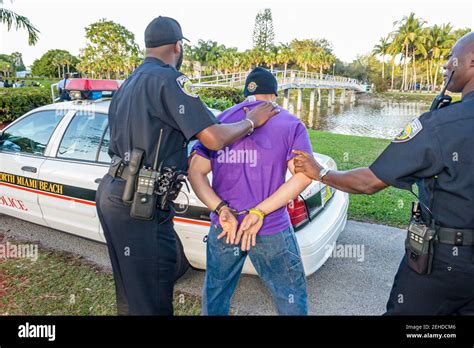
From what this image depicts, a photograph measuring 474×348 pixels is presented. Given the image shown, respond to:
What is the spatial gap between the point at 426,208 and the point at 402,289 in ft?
1.34

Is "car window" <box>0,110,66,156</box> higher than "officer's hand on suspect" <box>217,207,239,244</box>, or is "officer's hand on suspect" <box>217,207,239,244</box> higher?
"car window" <box>0,110,66,156</box>

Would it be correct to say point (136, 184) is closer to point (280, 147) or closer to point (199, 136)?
point (199, 136)

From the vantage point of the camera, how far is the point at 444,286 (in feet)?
5.40

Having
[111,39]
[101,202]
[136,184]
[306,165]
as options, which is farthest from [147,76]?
[111,39]

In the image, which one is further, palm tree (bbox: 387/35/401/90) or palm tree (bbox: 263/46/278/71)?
palm tree (bbox: 387/35/401/90)

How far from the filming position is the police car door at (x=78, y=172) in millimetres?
3355

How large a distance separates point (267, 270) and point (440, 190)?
100 cm

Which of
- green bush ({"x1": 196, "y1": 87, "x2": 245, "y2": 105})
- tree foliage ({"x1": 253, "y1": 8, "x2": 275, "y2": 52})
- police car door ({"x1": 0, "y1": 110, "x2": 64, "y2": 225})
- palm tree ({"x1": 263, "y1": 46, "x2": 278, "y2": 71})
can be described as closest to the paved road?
police car door ({"x1": 0, "y1": 110, "x2": 64, "y2": 225})

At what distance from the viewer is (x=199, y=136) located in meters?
1.94

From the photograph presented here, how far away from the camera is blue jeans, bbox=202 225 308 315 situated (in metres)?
2.08

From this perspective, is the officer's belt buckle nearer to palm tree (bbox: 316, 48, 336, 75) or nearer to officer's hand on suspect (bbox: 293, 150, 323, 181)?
officer's hand on suspect (bbox: 293, 150, 323, 181)

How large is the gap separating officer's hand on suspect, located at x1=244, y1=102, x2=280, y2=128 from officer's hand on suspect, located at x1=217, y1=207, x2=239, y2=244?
0.51 metres

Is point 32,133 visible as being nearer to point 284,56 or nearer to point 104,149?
point 104,149

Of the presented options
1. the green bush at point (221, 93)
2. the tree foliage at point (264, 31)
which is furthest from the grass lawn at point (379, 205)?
the tree foliage at point (264, 31)
